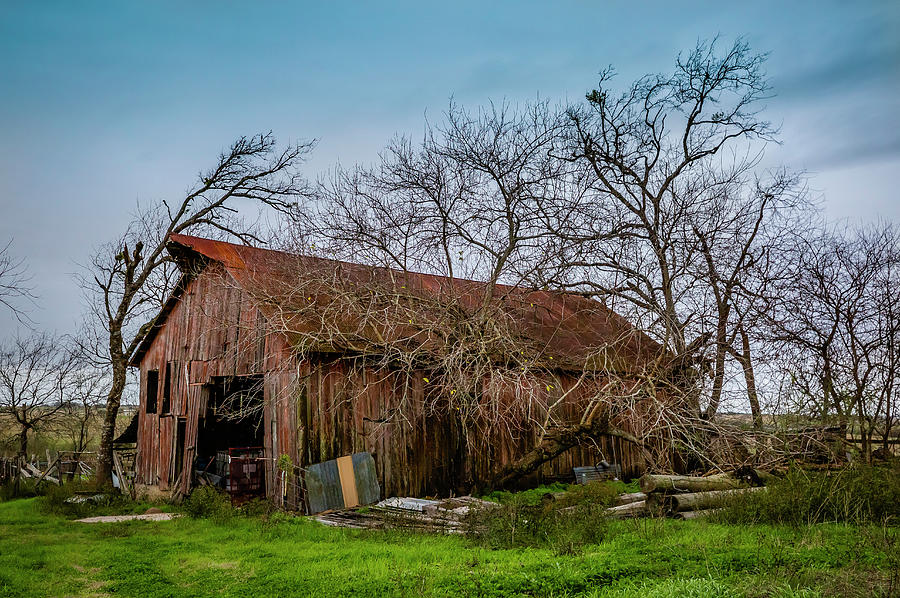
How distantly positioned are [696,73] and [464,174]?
266 inches

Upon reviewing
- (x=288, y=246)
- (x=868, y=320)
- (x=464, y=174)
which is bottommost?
(x=868, y=320)

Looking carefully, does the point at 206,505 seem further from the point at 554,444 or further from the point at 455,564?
the point at 554,444

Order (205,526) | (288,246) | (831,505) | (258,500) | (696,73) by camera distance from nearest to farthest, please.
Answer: (831,505) < (205,526) < (258,500) < (288,246) < (696,73)

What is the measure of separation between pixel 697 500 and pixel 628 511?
1.11 meters

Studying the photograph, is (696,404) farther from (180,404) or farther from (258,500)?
(180,404)

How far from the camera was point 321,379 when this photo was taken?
43.6 ft

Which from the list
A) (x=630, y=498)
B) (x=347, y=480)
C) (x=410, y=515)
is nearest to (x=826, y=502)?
(x=630, y=498)

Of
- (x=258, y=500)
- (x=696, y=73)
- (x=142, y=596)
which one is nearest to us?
(x=142, y=596)

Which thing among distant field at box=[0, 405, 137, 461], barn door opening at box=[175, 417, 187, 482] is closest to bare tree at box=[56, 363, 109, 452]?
distant field at box=[0, 405, 137, 461]

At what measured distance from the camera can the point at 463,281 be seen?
14.4 metres

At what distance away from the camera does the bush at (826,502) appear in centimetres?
927

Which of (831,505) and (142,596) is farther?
(831,505)

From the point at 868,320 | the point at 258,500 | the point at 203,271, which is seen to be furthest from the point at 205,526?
the point at 868,320

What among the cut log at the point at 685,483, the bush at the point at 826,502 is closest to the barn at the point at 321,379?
the cut log at the point at 685,483
